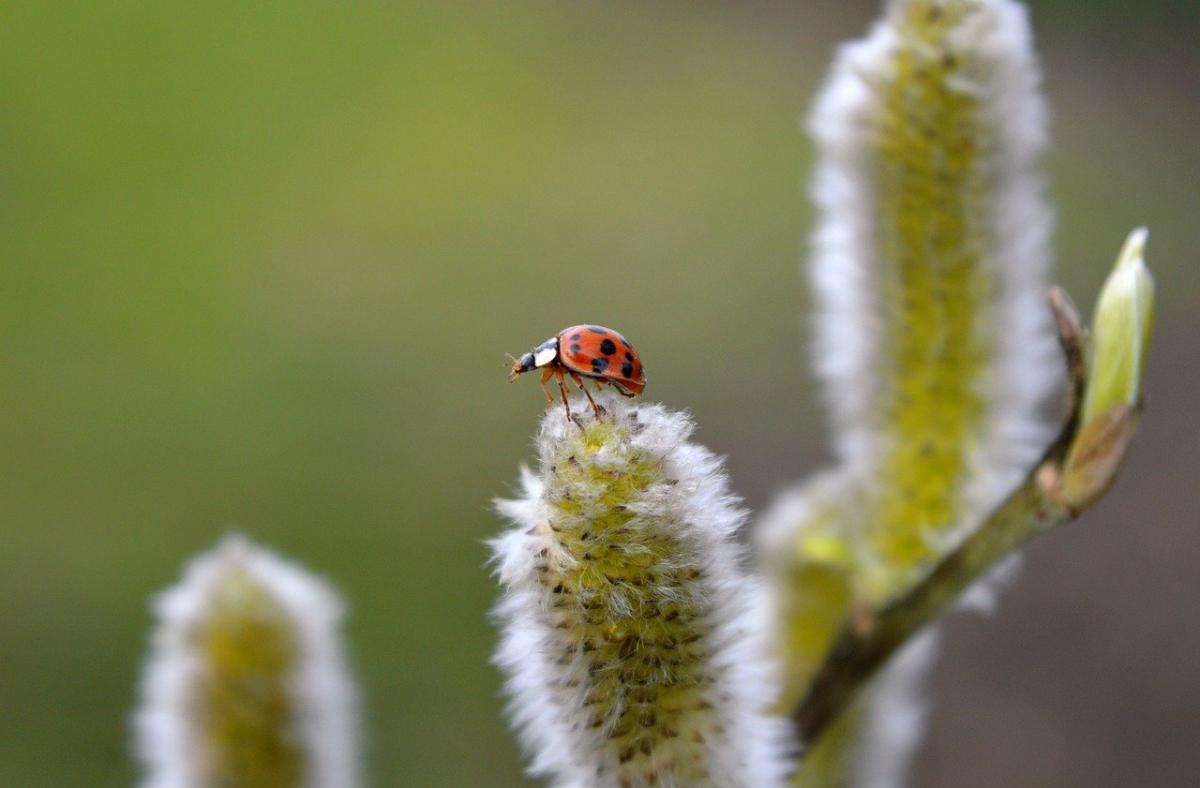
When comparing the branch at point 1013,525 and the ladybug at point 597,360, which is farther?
the ladybug at point 597,360

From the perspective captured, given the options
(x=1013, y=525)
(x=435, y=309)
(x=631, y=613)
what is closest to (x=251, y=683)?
(x=631, y=613)

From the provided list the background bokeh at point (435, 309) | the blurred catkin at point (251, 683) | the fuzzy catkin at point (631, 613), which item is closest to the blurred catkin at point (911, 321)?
the fuzzy catkin at point (631, 613)

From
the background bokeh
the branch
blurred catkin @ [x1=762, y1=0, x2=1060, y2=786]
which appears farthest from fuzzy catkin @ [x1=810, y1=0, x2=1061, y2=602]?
the background bokeh

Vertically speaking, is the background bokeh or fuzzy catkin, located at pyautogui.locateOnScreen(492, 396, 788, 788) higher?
the background bokeh

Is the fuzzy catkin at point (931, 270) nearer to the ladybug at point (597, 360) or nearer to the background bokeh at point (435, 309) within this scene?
the ladybug at point (597, 360)

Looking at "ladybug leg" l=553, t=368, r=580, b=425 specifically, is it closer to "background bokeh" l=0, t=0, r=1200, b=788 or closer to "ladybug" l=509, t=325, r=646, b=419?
"ladybug" l=509, t=325, r=646, b=419

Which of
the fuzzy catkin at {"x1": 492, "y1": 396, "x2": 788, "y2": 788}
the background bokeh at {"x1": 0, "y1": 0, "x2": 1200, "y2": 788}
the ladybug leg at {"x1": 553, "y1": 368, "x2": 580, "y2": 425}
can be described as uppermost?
the background bokeh at {"x1": 0, "y1": 0, "x2": 1200, "y2": 788}
